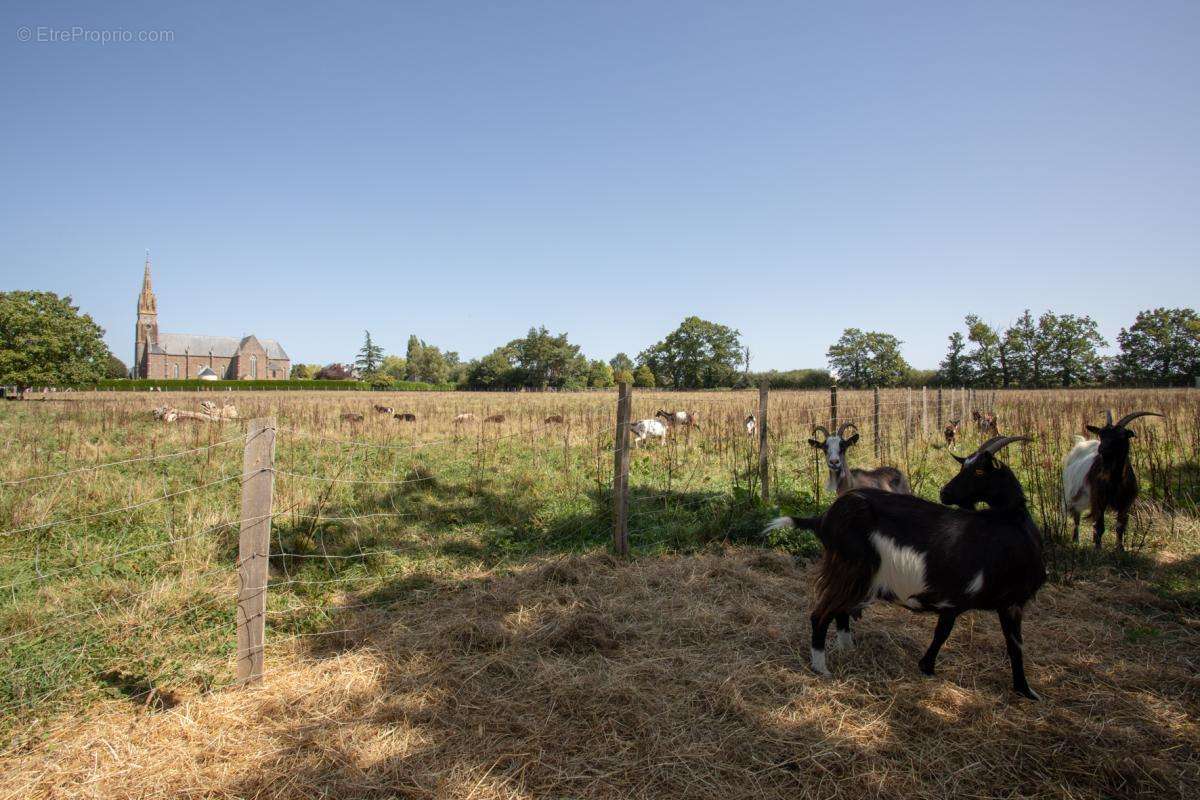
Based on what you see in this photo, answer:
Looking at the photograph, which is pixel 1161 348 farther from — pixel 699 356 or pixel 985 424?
pixel 985 424

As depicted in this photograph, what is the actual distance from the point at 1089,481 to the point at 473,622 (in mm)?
6778

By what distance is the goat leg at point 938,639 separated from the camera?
3564 millimetres

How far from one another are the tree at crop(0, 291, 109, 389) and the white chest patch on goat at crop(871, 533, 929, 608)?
40.4m

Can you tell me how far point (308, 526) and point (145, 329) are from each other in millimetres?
112592

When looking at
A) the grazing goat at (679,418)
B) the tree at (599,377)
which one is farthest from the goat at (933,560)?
the tree at (599,377)

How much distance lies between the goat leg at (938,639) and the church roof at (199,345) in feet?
353

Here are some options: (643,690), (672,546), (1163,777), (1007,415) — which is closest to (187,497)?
(672,546)

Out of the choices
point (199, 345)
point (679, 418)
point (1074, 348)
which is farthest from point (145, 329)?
point (1074, 348)

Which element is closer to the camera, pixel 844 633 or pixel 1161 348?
pixel 844 633

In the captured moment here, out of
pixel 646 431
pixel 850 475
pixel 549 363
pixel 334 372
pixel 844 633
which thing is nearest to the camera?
pixel 844 633

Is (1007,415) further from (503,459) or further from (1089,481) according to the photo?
(503,459)

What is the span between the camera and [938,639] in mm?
3641

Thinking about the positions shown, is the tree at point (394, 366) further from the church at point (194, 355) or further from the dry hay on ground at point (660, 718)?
the dry hay on ground at point (660, 718)

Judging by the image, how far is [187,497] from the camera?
7.22 m
